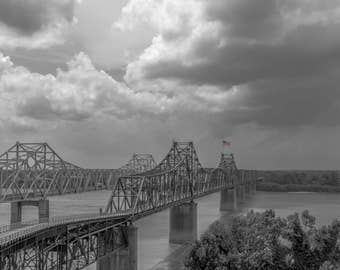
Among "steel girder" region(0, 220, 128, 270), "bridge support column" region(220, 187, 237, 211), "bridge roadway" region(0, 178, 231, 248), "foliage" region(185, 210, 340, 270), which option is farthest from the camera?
"bridge support column" region(220, 187, 237, 211)

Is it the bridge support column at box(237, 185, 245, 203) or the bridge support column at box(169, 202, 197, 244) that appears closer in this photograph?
the bridge support column at box(169, 202, 197, 244)

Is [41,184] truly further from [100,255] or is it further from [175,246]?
[100,255]

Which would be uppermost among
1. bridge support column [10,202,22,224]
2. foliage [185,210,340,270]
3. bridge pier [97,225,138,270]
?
foliage [185,210,340,270]

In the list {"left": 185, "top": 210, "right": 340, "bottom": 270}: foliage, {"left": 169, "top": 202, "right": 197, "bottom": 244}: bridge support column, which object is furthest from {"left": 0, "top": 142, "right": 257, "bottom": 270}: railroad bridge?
{"left": 185, "top": 210, "right": 340, "bottom": 270}: foliage

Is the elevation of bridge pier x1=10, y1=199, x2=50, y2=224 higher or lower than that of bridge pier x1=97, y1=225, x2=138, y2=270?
higher

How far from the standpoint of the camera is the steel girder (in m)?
33.2

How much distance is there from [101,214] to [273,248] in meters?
25.1

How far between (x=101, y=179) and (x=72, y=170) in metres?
33.2

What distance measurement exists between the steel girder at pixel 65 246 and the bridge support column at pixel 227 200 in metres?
89.4

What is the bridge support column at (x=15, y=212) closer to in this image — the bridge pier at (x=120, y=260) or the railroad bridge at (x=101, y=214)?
the railroad bridge at (x=101, y=214)

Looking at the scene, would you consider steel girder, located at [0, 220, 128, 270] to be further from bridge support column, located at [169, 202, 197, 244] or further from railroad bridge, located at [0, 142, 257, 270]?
bridge support column, located at [169, 202, 197, 244]

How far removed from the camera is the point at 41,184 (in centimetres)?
11044

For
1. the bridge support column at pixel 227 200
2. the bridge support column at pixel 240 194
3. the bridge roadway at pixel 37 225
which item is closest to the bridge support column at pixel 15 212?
the bridge roadway at pixel 37 225

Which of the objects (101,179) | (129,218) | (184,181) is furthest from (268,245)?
(101,179)
